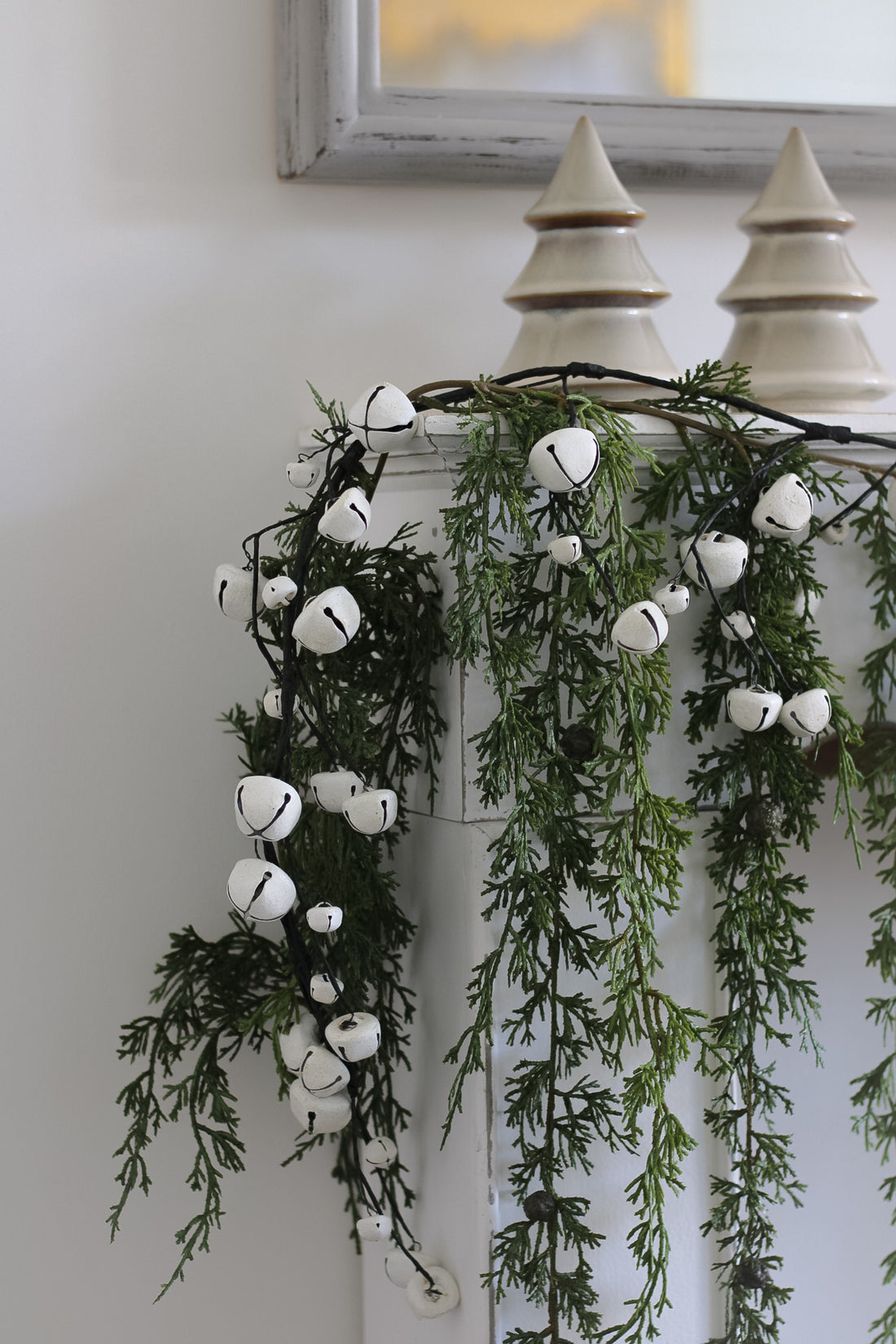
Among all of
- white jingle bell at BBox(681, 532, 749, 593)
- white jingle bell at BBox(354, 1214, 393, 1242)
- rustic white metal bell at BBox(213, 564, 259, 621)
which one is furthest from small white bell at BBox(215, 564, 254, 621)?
white jingle bell at BBox(354, 1214, 393, 1242)

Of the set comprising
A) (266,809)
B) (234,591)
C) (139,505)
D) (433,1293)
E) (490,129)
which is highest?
Answer: (490,129)

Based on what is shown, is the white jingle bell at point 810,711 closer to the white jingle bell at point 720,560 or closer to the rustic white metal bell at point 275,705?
the white jingle bell at point 720,560

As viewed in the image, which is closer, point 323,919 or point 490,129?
point 323,919

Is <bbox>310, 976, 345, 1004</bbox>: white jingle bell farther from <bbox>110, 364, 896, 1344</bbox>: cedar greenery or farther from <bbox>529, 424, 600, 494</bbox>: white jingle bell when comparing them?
<bbox>529, 424, 600, 494</bbox>: white jingle bell

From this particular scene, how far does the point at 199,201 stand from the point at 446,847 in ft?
1.44

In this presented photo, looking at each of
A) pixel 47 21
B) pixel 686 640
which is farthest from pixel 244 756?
pixel 47 21

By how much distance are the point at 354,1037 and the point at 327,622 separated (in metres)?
0.19

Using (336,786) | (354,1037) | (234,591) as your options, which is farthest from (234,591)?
(354,1037)

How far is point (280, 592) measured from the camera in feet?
1.76

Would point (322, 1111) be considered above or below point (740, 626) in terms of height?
below

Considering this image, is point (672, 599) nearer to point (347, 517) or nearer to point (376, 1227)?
point (347, 517)

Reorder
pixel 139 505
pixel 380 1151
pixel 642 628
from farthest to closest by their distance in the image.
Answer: pixel 139 505 < pixel 380 1151 < pixel 642 628

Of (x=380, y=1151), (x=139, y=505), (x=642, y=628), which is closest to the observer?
(x=642, y=628)

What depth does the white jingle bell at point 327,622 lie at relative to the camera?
515 millimetres
